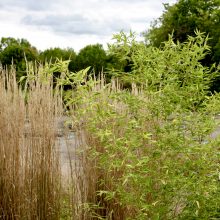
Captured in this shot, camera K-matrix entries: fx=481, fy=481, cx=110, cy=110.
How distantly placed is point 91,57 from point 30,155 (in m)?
14.6

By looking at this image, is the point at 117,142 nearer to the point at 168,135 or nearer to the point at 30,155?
the point at 168,135

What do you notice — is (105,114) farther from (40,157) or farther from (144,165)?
(40,157)

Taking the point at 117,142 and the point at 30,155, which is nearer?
the point at 117,142

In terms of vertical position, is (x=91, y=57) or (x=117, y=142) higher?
(x=91, y=57)

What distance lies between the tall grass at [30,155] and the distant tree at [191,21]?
19.0m

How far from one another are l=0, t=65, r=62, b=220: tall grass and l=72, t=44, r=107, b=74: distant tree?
1411cm

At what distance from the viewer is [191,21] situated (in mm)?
23297

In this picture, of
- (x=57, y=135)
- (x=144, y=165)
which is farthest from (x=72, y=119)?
(x=144, y=165)

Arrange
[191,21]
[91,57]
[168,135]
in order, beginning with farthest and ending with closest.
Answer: [191,21]
[91,57]
[168,135]

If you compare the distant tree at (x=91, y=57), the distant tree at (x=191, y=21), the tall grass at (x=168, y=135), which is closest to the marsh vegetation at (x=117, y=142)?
the tall grass at (x=168, y=135)

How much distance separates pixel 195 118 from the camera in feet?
10.6

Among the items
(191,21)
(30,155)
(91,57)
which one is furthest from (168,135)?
(191,21)

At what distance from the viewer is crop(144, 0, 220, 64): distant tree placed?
23016 mm

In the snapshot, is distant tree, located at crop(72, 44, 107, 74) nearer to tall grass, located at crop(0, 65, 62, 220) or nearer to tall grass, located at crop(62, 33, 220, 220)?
tall grass, located at crop(0, 65, 62, 220)
